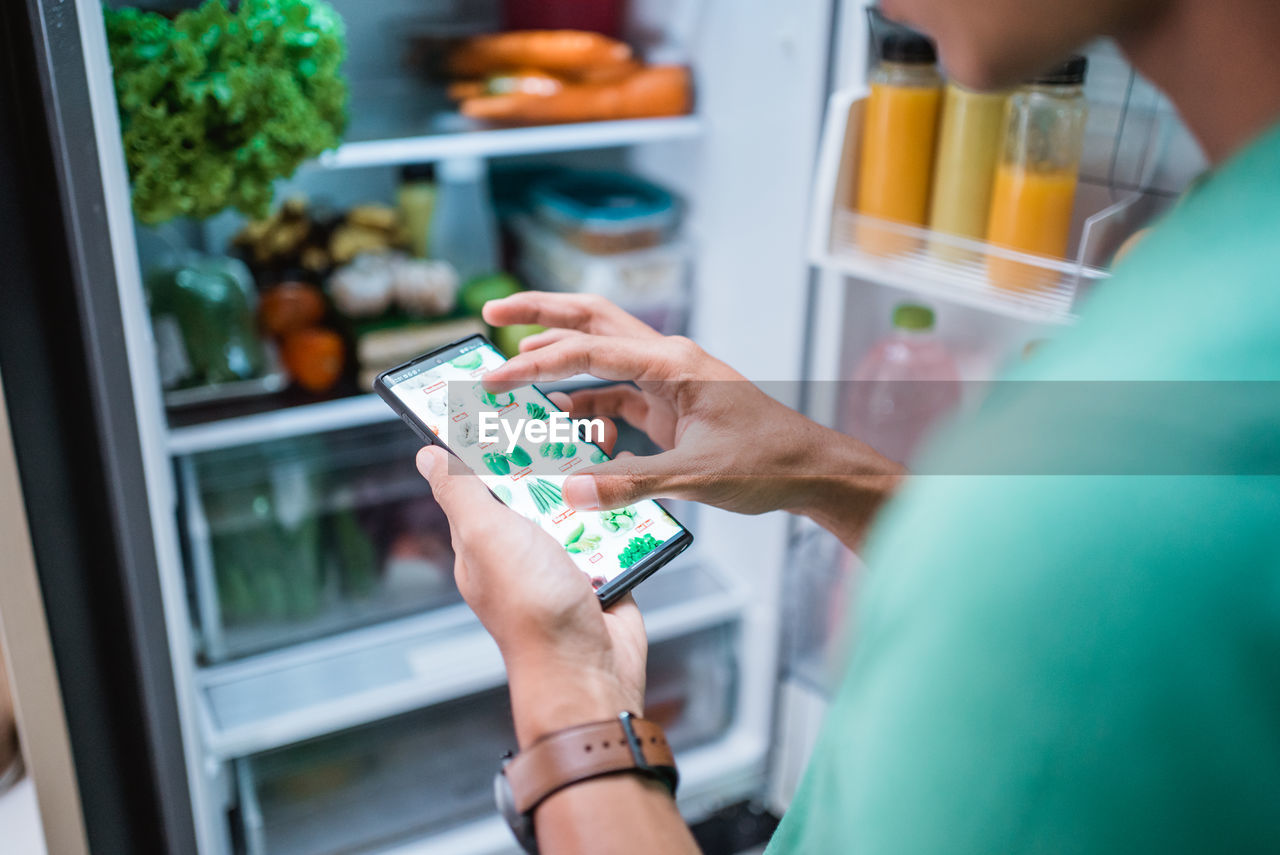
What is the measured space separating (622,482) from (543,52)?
867 mm

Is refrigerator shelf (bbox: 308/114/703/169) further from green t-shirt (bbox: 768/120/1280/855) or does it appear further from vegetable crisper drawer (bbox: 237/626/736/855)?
green t-shirt (bbox: 768/120/1280/855)

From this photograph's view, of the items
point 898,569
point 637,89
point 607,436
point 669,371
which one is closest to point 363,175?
point 637,89

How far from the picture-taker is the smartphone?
0.76 metres

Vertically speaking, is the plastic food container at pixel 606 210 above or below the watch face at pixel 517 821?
above

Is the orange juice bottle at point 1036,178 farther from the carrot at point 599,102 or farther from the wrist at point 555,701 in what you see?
the wrist at point 555,701

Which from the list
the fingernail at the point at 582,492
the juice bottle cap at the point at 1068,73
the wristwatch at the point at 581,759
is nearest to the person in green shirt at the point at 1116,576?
the wristwatch at the point at 581,759

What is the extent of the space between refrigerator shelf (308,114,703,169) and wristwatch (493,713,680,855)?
0.83 m

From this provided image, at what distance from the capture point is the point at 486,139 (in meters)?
1.21

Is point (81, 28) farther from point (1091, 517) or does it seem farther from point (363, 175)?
point (1091, 517)

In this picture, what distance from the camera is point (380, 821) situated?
4.56ft

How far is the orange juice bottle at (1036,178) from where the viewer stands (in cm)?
97

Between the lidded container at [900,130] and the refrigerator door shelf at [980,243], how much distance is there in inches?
0.6

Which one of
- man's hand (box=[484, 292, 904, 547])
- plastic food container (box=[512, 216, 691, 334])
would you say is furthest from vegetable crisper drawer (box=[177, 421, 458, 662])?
man's hand (box=[484, 292, 904, 547])

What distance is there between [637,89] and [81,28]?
0.72m
